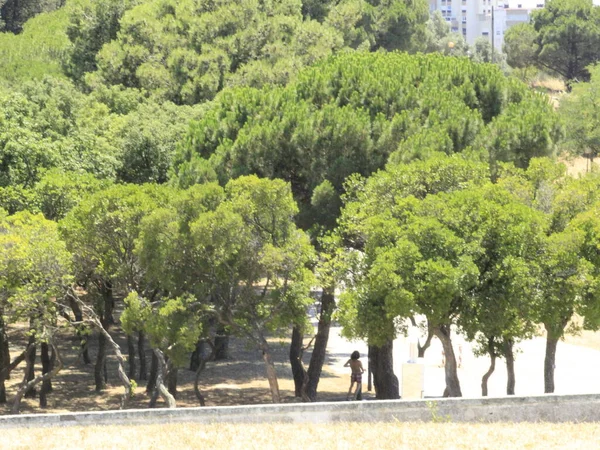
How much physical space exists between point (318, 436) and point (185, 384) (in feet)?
51.7

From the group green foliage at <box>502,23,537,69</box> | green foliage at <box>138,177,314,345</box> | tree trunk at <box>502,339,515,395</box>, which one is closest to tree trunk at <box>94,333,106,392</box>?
green foliage at <box>138,177,314,345</box>

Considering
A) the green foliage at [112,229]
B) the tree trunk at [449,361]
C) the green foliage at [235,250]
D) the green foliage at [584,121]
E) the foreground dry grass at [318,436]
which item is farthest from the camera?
the green foliage at [584,121]

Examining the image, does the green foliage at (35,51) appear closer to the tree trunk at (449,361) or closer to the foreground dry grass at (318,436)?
the tree trunk at (449,361)

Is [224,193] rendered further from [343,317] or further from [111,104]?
[111,104]

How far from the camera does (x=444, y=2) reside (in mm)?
167125

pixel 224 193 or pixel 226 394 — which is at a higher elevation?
pixel 224 193

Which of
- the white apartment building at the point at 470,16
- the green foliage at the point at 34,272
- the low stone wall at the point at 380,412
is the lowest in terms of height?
the low stone wall at the point at 380,412

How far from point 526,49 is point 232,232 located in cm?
6942

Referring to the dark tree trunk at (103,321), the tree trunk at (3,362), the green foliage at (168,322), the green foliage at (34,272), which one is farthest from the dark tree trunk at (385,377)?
the tree trunk at (3,362)

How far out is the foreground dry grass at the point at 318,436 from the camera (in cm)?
1489

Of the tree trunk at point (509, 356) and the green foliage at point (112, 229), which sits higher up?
the green foliage at point (112, 229)

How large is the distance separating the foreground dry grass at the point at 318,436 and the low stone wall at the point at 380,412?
24 centimetres


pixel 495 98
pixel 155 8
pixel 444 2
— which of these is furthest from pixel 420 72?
pixel 444 2

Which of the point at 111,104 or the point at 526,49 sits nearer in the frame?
the point at 111,104
